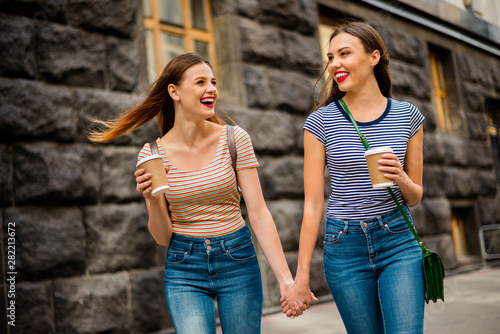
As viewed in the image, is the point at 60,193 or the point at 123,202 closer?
the point at 60,193

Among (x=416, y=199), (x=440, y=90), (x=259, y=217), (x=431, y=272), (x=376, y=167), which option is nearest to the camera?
(x=376, y=167)

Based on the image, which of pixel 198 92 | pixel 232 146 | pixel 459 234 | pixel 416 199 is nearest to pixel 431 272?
pixel 416 199

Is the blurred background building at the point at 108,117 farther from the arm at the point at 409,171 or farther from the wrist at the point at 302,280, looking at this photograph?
the arm at the point at 409,171

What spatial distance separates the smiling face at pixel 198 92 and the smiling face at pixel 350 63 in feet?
2.05

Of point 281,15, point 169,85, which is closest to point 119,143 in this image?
point 169,85

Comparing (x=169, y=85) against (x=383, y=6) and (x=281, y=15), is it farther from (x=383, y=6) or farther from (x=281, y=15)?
(x=383, y=6)

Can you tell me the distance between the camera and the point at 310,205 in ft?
9.37

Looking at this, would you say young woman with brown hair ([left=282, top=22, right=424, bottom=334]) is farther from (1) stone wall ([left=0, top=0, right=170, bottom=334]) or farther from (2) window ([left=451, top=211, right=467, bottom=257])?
(2) window ([left=451, top=211, right=467, bottom=257])

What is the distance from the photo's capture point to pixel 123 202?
5.31 meters

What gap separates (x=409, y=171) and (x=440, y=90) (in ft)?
29.0

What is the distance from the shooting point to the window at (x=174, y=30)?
20.5 ft

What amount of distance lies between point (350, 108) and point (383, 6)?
23.2ft

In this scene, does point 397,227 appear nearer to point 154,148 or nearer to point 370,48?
point 370,48

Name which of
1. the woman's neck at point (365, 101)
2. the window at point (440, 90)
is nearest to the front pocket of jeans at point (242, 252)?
the woman's neck at point (365, 101)
